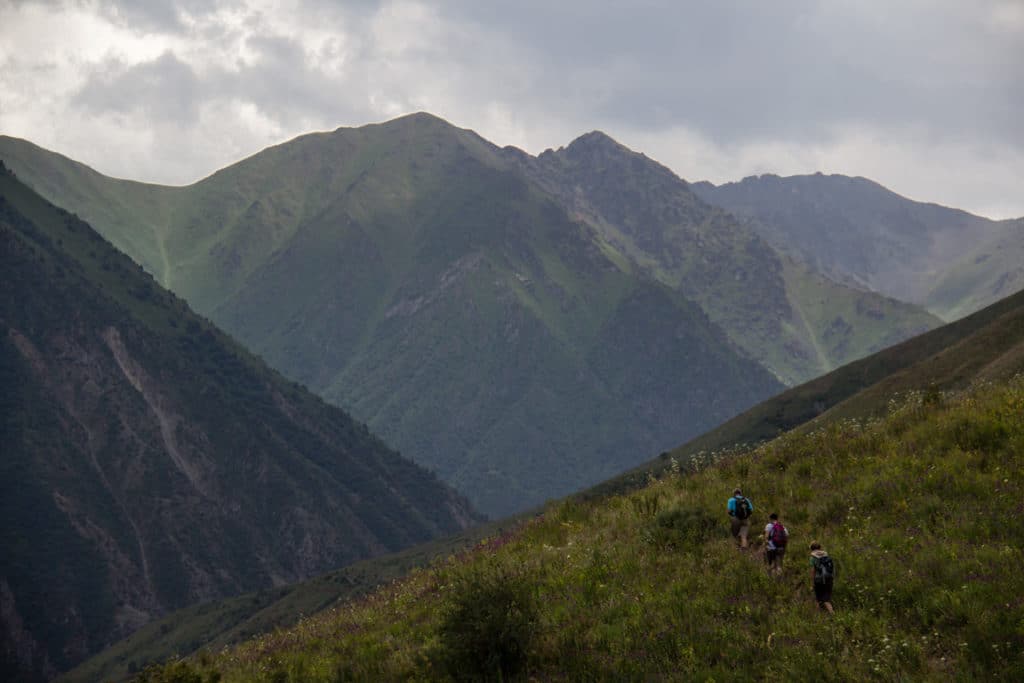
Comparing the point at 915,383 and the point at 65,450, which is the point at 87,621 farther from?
the point at 915,383

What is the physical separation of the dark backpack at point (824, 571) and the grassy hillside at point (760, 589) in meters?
0.51

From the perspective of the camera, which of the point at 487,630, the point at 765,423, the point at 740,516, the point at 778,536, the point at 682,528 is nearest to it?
the point at 487,630

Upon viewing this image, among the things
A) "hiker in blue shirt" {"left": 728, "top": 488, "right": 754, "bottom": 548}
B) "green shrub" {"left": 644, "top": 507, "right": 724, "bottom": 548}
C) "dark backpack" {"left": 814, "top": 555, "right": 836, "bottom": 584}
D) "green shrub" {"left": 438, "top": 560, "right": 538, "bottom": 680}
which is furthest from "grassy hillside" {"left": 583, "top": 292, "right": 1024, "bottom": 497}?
"green shrub" {"left": 438, "top": 560, "right": 538, "bottom": 680}

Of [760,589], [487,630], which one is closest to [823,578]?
[760,589]

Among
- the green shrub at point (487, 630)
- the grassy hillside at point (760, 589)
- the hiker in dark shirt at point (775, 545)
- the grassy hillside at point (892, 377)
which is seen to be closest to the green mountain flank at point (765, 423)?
the grassy hillside at point (892, 377)

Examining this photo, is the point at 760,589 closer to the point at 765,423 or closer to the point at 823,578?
the point at 823,578

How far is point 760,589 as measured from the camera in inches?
586

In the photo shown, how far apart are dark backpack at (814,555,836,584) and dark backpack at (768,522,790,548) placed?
4.54 feet

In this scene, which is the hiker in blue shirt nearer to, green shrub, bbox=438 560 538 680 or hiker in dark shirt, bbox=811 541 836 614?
hiker in dark shirt, bbox=811 541 836 614

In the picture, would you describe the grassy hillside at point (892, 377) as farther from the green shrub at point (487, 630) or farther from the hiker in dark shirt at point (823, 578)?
the green shrub at point (487, 630)

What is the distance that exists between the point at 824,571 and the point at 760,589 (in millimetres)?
1486

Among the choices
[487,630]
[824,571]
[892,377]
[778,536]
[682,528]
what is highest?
[682,528]

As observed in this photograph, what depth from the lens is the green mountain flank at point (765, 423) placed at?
70.1 meters

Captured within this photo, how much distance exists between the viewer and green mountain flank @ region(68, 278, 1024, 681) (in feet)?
230
